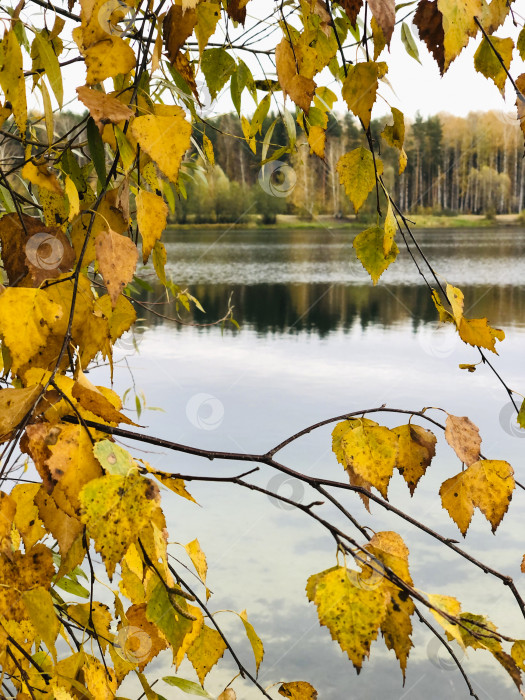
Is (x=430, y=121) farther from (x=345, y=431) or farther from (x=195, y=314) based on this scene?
(x=345, y=431)

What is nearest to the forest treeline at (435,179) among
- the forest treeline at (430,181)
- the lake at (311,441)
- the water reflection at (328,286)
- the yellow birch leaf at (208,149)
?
the forest treeline at (430,181)

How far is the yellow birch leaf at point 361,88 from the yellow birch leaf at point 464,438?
0.20 metres

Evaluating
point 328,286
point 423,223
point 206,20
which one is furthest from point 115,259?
point 423,223

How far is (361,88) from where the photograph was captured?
17.5 inches

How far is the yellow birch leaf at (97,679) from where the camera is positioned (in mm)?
487

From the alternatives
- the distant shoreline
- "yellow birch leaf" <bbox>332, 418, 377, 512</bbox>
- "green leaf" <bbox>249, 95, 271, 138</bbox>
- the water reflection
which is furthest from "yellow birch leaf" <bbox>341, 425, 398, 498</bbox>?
the distant shoreline

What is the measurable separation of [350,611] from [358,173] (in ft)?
1.08

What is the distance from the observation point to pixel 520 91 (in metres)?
0.46

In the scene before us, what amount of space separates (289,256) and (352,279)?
470 cm

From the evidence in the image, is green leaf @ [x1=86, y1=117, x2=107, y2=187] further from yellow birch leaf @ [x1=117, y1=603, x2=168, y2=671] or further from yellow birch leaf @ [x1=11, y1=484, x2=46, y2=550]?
yellow birch leaf @ [x1=117, y1=603, x2=168, y2=671]

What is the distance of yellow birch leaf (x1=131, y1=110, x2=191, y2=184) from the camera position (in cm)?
36

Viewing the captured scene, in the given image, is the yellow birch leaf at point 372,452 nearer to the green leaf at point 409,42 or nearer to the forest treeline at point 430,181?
the green leaf at point 409,42

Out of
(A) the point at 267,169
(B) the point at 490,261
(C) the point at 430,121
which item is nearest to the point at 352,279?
(B) the point at 490,261

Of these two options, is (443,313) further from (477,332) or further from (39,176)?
(39,176)
